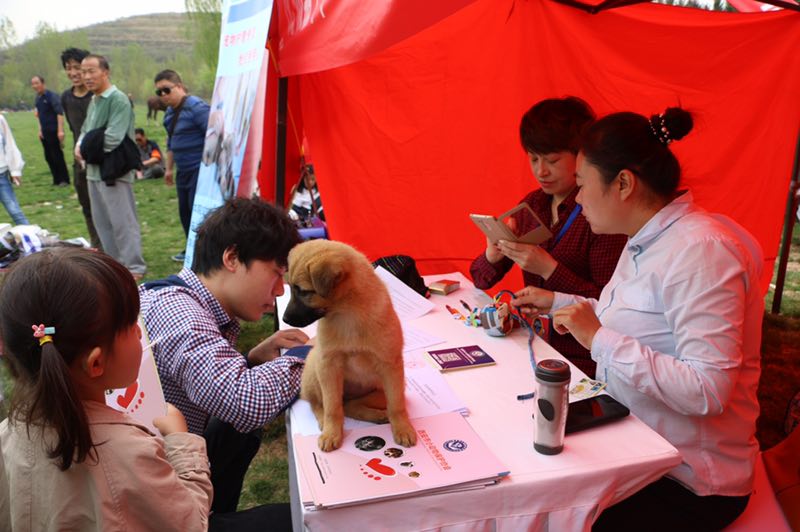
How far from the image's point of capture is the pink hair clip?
41.3 inches

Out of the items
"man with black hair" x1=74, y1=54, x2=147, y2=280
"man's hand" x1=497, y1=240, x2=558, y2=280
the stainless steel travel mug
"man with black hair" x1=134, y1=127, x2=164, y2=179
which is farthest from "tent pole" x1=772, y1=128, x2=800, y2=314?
"man with black hair" x1=134, y1=127, x2=164, y2=179

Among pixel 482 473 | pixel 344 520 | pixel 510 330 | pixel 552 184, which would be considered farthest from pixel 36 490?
pixel 552 184

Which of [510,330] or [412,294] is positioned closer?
[510,330]

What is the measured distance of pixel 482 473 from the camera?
1.28 m

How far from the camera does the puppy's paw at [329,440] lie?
4.53 feet

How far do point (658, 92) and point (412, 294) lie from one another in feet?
9.41

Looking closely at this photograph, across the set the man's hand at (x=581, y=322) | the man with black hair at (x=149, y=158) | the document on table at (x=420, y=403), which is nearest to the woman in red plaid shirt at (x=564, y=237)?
the man's hand at (x=581, y=322)

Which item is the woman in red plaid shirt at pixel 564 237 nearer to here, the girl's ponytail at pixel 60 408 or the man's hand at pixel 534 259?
the man's hand at pixel 534 259

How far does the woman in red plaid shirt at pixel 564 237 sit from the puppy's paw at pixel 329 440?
4.30 feet

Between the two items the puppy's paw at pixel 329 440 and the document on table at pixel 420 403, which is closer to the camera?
the puppy's paw at pixel 329 440

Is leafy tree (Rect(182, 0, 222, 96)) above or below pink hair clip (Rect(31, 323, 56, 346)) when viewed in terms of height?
above

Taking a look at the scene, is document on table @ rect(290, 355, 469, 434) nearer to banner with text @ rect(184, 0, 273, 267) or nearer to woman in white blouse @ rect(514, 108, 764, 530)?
woman in white blouse @ rect(514, 108, 764, 530)

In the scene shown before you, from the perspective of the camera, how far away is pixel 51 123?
10586 millimetres

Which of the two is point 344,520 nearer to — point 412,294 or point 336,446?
point 336,446
